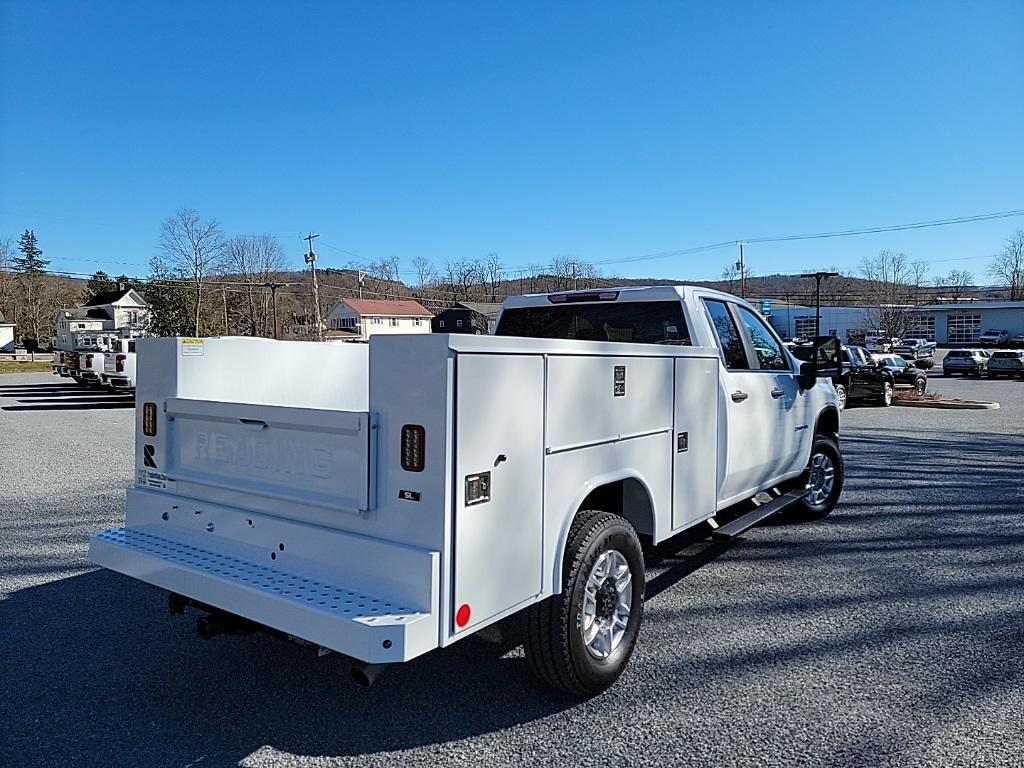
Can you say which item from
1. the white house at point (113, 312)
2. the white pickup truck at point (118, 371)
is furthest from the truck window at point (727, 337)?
the white house at point (113, 312)

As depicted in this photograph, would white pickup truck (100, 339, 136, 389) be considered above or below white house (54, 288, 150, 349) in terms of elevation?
below

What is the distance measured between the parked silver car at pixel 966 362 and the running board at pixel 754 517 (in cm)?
3956

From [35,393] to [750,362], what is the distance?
2556 centimetres

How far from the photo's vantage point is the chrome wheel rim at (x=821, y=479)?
275 inches

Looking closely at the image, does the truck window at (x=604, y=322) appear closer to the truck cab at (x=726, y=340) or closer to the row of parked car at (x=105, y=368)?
the truck cab at (x=726, y=340)

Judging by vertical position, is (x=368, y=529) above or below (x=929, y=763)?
Answer: above

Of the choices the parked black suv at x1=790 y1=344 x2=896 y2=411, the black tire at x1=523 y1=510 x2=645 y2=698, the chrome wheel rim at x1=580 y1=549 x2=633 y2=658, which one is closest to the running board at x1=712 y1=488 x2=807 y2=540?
the chrome wheel rim at x1=580 y1=549 x2=633 y2=658

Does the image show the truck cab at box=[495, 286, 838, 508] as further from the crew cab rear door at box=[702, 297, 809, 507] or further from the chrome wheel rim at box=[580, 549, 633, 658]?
the chrome wheel rim at box=[580, 549, 633, 658]

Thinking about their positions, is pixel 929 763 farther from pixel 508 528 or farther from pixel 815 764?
pixel 508 528

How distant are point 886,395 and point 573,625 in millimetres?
20921

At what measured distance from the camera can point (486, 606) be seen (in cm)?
288

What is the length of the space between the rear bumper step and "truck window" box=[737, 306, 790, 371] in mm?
3782

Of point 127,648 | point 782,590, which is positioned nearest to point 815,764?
point 782,590

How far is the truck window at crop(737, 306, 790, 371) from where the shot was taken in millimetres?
5716
